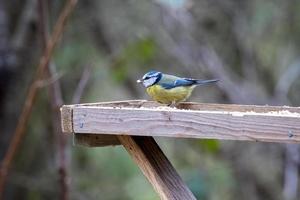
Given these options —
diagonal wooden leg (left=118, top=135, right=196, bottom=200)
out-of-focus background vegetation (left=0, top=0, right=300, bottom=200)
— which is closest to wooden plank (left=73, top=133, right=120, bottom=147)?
diagonal wooden leg (left=118, top=135, right=196, bottom=200)

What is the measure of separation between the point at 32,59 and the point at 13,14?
40cm

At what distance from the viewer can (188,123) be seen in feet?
6.89

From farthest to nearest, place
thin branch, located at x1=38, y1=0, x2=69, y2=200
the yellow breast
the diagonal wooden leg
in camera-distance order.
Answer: thin branch, located at x1=38, y1=0, x2=69, y2=200 < the yellow breast < the diagonal wooden leg

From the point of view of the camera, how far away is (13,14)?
5.77 metres

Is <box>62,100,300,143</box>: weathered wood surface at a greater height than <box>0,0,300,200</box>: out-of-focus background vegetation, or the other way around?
<box>0,0,300,200</box>: out-of-focus background vegetation

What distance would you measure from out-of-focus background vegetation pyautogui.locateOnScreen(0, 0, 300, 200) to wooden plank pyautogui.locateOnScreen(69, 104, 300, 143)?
332 cm

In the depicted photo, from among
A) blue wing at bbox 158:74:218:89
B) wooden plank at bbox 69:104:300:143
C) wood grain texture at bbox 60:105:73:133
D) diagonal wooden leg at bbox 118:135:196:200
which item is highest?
blue wing at bbox 158:74:218:89

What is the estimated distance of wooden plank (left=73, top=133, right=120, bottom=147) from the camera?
2.38 m

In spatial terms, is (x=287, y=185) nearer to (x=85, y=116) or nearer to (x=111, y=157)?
(x=111, y=157)

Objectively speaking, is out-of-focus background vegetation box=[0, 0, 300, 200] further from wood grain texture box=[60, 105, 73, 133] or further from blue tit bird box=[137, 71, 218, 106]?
wood grain texture box=[60, 105, 73, 133]

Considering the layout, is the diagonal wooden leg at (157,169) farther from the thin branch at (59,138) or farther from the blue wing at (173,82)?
the thin branch at (59,138)

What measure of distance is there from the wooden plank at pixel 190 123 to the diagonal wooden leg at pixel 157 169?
129 mm

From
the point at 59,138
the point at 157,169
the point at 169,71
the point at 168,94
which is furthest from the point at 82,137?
the point at 169,71

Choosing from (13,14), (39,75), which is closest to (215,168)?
(13,14)
